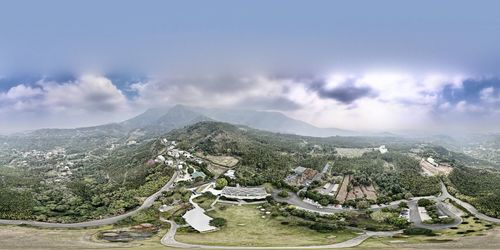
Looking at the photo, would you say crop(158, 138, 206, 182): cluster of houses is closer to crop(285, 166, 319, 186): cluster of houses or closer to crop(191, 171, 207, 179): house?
crop(191, 171, 207, 179): house

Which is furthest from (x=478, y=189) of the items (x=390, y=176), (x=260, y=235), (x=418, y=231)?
(x=260, y=235)

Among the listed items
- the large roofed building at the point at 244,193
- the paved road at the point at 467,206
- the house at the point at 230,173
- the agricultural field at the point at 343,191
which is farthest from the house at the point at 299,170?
the paved road at the point at 467,206

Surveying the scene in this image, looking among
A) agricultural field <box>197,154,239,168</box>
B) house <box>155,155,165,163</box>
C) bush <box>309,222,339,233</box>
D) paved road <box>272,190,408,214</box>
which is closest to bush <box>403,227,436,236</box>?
bush <box>309,222,339,233</box>

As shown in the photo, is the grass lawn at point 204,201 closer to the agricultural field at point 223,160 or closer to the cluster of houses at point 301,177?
the cluster of houses at point 301,177

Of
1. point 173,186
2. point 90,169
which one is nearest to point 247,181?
point 173,186

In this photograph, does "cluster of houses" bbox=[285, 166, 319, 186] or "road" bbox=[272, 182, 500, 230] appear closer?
"road" bbox=[272, 182, 500, 230]

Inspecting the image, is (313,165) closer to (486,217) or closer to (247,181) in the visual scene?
(247,181)

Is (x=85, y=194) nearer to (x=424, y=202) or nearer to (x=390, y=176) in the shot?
(x=424, y=202)
